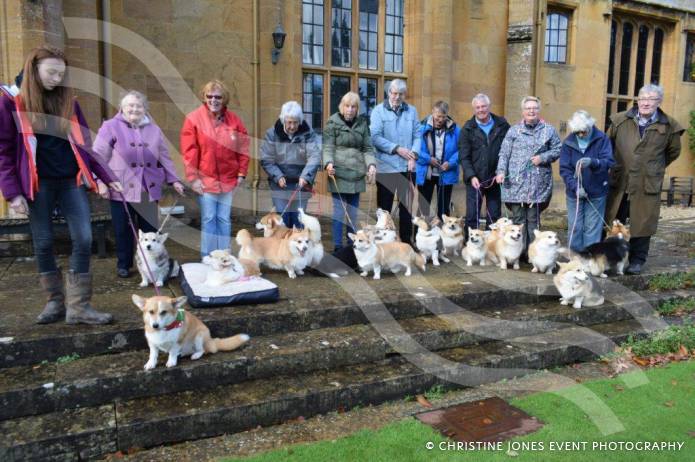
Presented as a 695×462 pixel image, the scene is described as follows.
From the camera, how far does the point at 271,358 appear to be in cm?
418

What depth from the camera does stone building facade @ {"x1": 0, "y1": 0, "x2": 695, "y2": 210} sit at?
8.13 m

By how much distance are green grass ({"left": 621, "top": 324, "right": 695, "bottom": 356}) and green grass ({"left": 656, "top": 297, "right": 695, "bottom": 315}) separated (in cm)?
68

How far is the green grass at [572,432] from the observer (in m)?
3.39

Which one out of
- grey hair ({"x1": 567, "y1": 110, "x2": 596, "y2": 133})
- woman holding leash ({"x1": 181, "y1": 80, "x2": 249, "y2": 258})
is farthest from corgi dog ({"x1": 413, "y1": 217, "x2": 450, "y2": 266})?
woman holding leash ({"x1": 181, "y1": 80, "x2": 249, "y2": 258})

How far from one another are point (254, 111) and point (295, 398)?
696 cm

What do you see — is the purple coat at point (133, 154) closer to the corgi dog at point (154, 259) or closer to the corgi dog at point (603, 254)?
the corgi dog at point (154, 259)

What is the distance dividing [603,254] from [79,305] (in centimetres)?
549

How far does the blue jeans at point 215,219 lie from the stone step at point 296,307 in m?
0.71

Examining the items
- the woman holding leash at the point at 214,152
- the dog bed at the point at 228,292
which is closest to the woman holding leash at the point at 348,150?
the woman holding leash at the point at 214,152

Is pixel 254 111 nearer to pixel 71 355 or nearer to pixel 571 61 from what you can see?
pixel 71 355

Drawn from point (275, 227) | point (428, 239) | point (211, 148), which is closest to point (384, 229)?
point (428, 239)

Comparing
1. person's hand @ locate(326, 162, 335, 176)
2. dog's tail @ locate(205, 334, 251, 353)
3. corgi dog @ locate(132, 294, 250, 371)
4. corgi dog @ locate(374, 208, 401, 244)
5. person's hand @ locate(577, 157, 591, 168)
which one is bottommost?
dog's tail @ locate(205, 334, 251, 353)

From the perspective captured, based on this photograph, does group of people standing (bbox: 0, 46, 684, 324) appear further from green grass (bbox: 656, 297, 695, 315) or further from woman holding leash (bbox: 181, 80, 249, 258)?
green grass (bbox: 656, 297, 695, 315)

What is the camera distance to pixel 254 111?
9.86m
